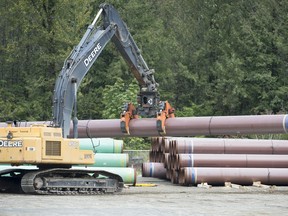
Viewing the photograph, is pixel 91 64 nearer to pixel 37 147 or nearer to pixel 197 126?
pixel 37 147

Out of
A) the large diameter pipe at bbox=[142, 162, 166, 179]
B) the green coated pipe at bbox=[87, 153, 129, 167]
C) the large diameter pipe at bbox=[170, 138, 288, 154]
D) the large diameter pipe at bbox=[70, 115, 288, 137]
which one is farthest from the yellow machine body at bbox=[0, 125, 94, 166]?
the large diameter pipe at bbox=[142, 162, 166, 179]

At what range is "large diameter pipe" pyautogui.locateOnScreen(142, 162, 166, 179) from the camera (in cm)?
3541

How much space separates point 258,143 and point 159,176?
14.1 feet

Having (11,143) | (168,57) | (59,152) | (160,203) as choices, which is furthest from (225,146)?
(168,57)

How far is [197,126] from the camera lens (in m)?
34.0

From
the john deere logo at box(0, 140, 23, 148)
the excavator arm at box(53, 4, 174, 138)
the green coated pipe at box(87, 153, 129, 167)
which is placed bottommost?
the green coated pipe at box(87, 153, 129, 167)

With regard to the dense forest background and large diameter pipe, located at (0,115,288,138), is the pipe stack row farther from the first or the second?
the dense forest background

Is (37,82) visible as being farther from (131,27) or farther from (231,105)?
(231,105)

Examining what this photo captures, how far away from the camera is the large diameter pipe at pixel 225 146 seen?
1305 inches

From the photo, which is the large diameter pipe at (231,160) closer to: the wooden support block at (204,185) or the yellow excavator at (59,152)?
the wooden support block at (204,185)

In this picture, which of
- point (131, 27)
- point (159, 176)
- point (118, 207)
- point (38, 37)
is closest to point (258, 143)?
point (159, 176)

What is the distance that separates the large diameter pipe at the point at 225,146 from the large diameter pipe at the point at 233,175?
1065 mm

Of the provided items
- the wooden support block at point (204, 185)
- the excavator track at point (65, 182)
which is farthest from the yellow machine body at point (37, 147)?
the wooden support block at point (204, 185)

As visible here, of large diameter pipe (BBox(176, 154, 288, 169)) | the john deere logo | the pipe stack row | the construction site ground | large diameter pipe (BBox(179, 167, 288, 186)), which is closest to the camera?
the construction site ground
